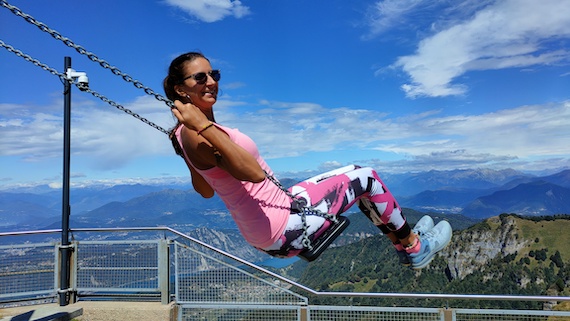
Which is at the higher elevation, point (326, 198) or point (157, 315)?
point (326, 198)

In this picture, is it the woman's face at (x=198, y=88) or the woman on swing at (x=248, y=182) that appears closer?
the woman on swing at (x=248, y=182)

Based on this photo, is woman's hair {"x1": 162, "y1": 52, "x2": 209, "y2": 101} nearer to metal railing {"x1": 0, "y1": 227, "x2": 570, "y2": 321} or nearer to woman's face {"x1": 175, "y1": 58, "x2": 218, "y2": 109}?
woman's face {"x1": 175, "y1": 58, "x2": 218, "y2": 109}

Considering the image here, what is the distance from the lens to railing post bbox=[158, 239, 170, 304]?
641 cm

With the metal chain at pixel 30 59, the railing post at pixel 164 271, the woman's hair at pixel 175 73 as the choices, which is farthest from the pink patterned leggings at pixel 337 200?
the railing post at pixel 164 271

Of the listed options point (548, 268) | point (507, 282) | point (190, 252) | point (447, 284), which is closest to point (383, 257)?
point (447, 284)

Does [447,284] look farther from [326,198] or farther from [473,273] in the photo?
[326,198]

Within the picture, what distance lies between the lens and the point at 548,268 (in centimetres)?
8588

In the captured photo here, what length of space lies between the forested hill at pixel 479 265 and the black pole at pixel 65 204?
67774 mm

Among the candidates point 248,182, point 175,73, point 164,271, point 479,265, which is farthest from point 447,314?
point 479,265

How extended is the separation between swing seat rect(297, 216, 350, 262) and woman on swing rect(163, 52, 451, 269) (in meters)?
0.05

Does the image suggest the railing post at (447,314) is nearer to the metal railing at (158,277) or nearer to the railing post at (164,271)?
the metal railing at (158,277)

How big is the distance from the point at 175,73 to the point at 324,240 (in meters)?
1.37

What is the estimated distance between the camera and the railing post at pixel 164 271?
641cm

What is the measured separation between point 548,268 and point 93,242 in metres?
98.5
